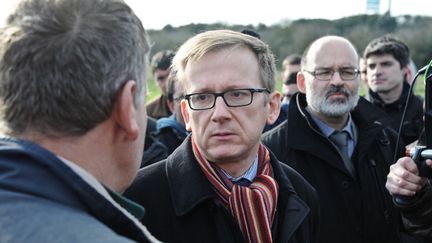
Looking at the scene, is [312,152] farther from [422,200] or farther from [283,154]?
[422,200]

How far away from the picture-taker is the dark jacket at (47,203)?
1182mm

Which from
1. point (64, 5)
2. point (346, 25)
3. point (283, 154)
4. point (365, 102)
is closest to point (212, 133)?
point (64, 5)

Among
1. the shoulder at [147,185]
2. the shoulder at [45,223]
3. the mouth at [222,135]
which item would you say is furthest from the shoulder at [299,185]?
the shoulder at [45,223]

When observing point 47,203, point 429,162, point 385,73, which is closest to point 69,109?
point 47,203

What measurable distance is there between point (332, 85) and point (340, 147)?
488 millimetres

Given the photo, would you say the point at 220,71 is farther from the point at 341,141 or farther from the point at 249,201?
the point at 341,141

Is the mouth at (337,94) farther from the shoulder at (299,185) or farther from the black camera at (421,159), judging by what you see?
the shoulder at (299,185)

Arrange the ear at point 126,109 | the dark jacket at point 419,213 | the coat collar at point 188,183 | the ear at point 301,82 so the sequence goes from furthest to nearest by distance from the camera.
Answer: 1. the ear at point 301,82
2. the dark jacket at point 419,213
3. the coat collar at point 188,183
4. the ear at point 126,109

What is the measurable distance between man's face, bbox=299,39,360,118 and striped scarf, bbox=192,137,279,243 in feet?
5.79

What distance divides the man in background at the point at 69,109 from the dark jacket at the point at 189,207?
95cm

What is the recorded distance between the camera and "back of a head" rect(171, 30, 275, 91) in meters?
2.59

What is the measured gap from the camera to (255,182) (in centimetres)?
259

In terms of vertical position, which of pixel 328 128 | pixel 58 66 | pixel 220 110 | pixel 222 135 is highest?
pixel 58 66

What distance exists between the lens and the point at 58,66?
136 centimetres
